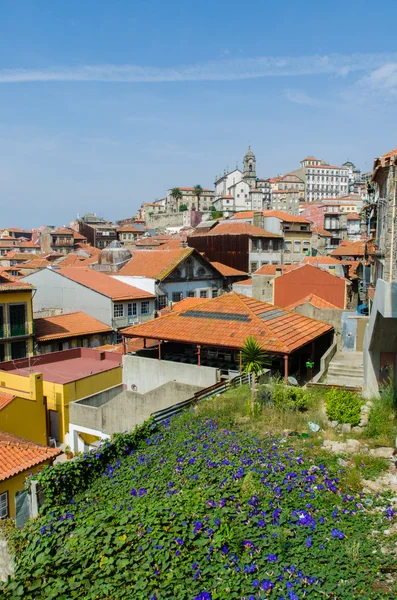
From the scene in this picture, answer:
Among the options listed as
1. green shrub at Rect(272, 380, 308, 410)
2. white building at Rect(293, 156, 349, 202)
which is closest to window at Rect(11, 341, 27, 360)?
green shrub at Rect(272, 380, 308, 410)

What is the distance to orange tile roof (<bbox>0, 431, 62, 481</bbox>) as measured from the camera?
14.5m

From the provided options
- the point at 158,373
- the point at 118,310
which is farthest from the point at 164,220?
the point at 158,373

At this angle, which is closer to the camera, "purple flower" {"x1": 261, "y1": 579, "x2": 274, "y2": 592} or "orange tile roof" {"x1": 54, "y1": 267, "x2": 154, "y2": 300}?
"purple flower" {"x1": 261, "y1": 579, "x2": 274, "y2": 592}

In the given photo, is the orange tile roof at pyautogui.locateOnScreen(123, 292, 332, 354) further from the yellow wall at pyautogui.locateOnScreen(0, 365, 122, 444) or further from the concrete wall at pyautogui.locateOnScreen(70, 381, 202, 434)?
the yellow wall at pyautogui.locateOnScreen(0, 365, 122, 444)

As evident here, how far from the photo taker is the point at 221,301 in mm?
21703

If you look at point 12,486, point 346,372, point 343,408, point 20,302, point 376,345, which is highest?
point 376,345

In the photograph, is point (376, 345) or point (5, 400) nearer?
point (376, 345)

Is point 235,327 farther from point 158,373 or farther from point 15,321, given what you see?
point 15,321

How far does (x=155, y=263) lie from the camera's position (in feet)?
136

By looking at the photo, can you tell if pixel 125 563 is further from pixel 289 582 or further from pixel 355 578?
pixel 355 578

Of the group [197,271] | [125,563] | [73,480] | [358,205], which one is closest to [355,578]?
[125,563]

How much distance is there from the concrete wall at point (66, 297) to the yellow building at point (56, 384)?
8902 millimetres

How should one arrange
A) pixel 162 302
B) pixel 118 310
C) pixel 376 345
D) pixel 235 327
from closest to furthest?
pixel 376 345 < pixel 235 327 < pixel 118 310 < pixel 162 302

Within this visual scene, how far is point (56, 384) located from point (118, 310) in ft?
45.2
